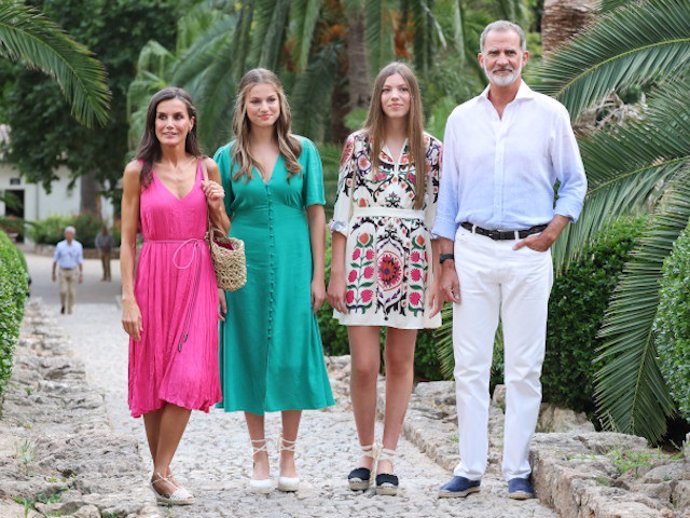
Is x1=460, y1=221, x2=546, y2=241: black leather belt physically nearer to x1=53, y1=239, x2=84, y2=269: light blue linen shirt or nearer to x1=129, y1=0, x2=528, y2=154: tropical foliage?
x1=129, y1=0, x2=528, y2=154: tropical foliage

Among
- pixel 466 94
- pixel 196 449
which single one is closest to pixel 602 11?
pixel 196 449

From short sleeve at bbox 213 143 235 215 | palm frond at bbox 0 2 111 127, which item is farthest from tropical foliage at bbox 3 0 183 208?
short sleeve at bbox 213 143 235 215

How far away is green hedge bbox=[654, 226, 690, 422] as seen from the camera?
17.3 ft

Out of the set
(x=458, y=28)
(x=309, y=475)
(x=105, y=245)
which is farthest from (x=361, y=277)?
(x=105, y=245)

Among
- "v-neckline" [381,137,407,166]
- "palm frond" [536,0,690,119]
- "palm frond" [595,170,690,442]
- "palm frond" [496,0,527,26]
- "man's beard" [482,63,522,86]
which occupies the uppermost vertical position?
"palm frond" [496,0,527,26]

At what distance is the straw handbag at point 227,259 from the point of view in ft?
18.0

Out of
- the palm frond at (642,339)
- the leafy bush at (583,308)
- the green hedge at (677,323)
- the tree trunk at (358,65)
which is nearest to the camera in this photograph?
the green hedge at (677,323)

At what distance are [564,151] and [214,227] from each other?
5.30 feet

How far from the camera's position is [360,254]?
5.70 m

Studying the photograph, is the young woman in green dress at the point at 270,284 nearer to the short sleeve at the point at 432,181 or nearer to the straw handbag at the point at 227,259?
the straw handbag at the point at 227,259

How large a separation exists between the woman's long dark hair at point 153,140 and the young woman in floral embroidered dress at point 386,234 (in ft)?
2.46

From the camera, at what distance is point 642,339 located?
6539 millimetres

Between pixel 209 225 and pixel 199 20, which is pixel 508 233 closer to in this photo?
pixel 209 225

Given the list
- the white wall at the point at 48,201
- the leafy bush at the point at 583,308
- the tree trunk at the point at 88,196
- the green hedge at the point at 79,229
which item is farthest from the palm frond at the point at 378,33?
the white wall at the point at 48,201
